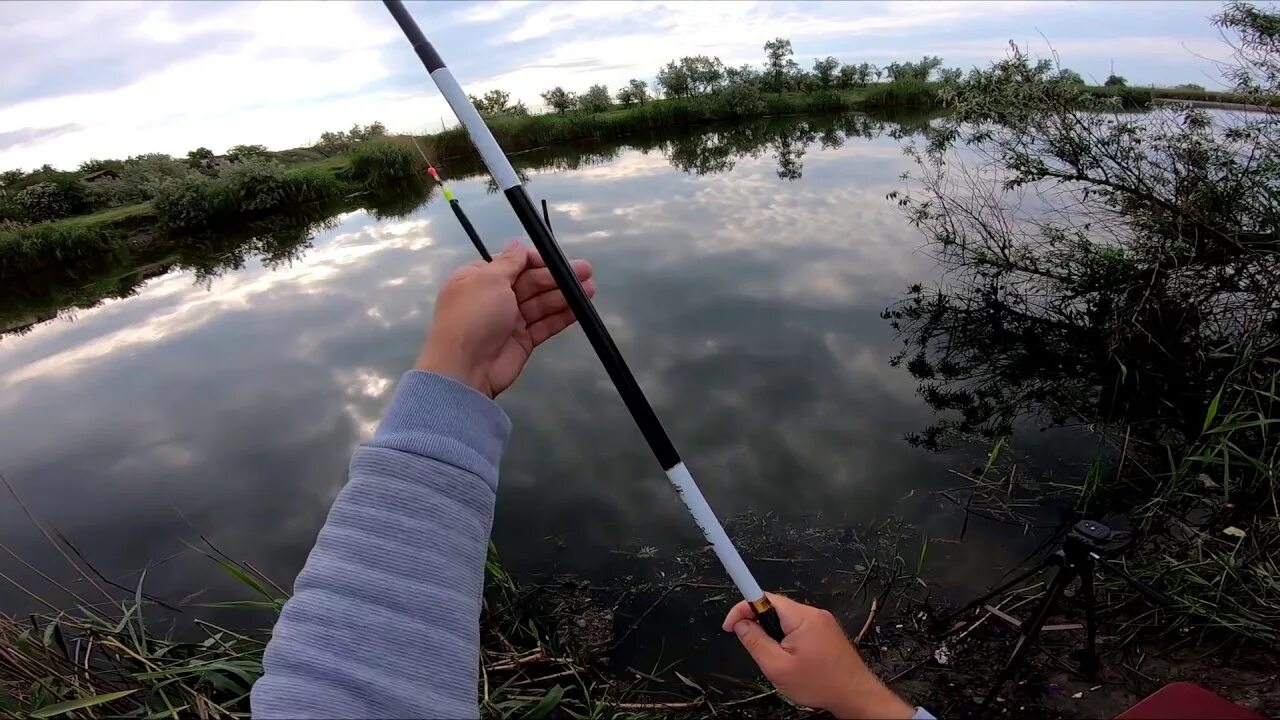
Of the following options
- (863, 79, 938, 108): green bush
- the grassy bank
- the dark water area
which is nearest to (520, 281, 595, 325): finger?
the dark water area

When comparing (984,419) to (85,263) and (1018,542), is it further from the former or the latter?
(85,263)

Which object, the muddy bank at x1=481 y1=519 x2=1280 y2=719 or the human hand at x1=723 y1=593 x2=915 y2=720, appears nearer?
the human hand at x1=723 y1=593 x2=915 y2=720

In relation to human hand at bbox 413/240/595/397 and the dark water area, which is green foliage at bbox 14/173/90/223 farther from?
human hand at bbox 413/240/595/397

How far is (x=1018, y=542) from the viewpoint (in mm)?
3965

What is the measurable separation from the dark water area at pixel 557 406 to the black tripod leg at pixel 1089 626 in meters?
0.94

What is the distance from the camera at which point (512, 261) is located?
1319 millimetres

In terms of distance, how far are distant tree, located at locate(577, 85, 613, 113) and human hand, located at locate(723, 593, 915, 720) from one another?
32617 millimetres

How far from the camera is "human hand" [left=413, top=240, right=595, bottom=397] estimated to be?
1095mm

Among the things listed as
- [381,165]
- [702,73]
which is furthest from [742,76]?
[381,165]

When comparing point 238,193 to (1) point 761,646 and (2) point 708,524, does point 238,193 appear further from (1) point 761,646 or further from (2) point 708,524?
(1) point 761,646

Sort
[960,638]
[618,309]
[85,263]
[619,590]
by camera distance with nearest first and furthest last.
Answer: [960,638]
[619,590]
[618,309]
[85,263]

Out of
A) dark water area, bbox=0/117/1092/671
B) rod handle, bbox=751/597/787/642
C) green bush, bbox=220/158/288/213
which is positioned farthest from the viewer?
green bush, bbox=220/158/288/213

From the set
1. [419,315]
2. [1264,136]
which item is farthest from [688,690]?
[419,315]

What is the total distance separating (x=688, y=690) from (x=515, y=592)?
1312 millimetres
